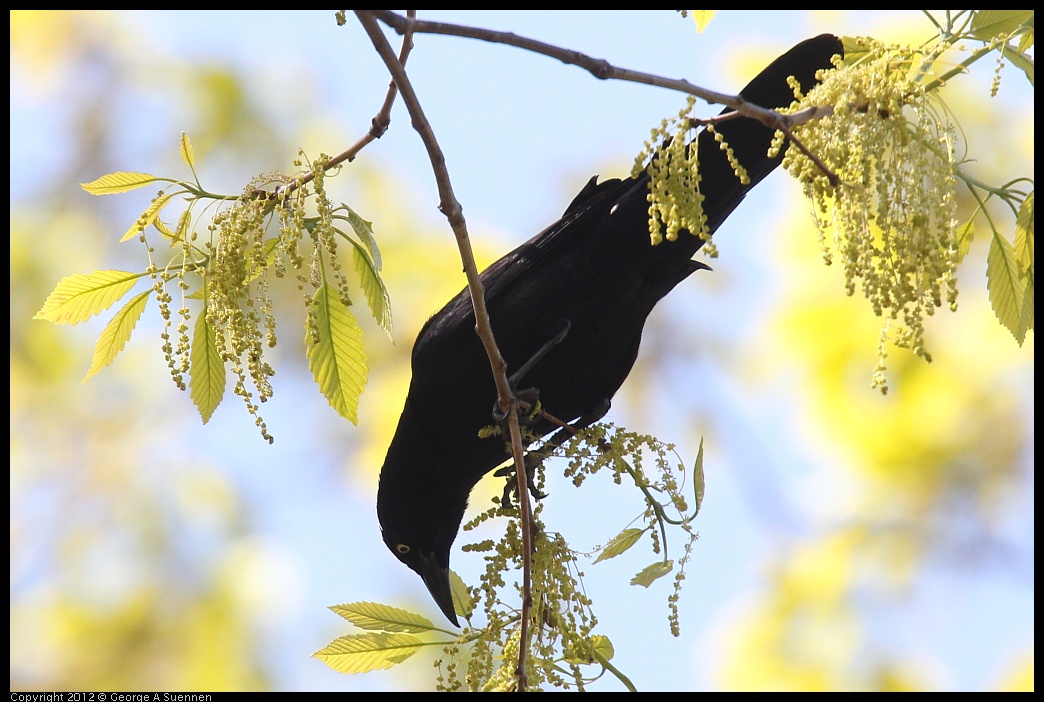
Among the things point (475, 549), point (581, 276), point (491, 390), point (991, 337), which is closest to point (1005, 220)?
point (991, 337)

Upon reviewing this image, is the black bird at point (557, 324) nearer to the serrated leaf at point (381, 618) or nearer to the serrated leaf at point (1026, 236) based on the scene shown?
the serrated leaf at point (1026, 236)

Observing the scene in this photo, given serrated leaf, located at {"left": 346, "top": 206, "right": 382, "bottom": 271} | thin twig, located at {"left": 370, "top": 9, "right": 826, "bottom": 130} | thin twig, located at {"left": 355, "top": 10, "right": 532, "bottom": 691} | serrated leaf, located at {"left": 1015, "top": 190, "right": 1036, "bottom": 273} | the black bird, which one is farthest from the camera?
the black bird

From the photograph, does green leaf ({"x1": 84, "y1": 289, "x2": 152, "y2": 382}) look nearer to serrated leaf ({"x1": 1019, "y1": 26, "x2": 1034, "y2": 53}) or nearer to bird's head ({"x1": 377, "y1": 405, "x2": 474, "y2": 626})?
bird's head ({"x1": 377, "y1": 405, "x2": 474, "y2": 626})

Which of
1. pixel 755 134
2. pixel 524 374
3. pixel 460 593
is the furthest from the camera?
pixel 524 374

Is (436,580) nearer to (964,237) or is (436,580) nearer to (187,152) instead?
(187,152)

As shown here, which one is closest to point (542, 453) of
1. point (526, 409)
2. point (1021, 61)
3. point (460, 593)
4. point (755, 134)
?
point (526, 409)

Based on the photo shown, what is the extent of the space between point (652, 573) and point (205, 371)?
1.28m

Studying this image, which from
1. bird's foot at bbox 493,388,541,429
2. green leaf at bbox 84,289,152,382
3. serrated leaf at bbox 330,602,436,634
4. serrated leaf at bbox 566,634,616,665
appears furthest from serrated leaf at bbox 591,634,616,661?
green leaf at bbox 84,289,152,382

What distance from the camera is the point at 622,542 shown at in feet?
8.21

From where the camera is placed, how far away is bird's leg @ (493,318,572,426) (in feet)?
10.4

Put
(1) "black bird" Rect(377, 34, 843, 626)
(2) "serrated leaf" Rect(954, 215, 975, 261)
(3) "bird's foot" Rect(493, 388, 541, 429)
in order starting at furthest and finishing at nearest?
(1) "black bird" Rect(377, 34, 843, 626)
(3) "bird's foot" Rect(493, 388, 541, 429)
(2) "serrated leaf" Rect(954, 215, 975, 261)

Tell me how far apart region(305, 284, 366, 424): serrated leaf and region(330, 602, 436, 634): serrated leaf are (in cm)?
53

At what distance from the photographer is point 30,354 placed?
648 centimetres
